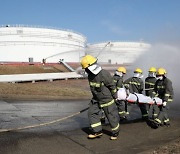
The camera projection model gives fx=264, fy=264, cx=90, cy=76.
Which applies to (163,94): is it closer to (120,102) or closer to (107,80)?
(120,102)

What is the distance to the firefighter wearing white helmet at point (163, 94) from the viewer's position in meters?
6.75

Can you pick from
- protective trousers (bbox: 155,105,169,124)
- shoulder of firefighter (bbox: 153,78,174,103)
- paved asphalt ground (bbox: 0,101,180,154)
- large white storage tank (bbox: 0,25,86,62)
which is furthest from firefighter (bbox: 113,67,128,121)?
large white storage tank (bbox: 0,25,86,62)

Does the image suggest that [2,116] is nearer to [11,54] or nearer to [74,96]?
[74,96]

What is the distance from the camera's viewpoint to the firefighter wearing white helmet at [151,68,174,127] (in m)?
6.75

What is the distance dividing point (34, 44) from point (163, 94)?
2109 inches

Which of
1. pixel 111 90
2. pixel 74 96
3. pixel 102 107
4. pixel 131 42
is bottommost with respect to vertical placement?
pixel 74 96

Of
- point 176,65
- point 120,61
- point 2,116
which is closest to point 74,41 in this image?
point 120,61

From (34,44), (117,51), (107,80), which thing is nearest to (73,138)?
(107,80)

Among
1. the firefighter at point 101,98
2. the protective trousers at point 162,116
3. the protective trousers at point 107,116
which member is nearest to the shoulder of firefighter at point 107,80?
the firefighter at point 101,98

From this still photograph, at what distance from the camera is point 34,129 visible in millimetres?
6387

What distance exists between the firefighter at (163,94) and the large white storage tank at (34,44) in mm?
50514

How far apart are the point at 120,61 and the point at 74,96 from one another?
53.6 metres

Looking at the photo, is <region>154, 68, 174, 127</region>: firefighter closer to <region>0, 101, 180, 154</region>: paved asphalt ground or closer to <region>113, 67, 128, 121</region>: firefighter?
<region>0, 101, 180, 154</region>: paved asphalt ground

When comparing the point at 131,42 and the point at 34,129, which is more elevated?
the point at 131,42
